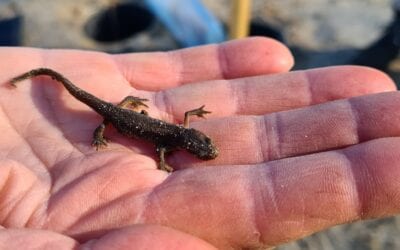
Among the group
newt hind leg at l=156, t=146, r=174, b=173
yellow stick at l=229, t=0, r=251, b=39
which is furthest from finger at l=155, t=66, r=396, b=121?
yellow stick at l=229, t=0, r=251, b=39

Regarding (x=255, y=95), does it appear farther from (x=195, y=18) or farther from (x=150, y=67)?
(x=195, y=18)

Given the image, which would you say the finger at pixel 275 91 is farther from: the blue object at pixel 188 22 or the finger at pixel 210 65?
the blue object at pixel 188 22

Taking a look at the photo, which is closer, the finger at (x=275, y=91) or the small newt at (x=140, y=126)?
the small newt at (x=140, y=126)

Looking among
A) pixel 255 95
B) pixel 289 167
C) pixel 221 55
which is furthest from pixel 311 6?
pixel 289 167

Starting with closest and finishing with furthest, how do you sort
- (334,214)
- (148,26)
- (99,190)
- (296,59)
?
(334,214) → (99,190) → (296,59) → (148,26)

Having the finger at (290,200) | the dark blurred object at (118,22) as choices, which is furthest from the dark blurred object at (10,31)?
the finger at (290,200)

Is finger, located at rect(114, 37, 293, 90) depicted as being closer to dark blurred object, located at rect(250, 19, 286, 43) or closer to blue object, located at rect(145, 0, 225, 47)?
blue object, located at rect(145, 0, 225, 47)

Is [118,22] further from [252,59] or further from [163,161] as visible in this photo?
[163,161]
